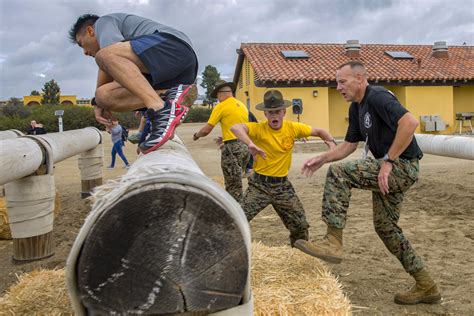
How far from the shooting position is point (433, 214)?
714 centimetres

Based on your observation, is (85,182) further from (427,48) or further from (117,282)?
(427,48)

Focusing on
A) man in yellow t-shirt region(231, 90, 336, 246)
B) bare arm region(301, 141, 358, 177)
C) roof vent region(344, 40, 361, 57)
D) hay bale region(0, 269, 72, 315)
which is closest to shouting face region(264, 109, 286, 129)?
man in yellow t-shirt region(231, 90, 336, 246)

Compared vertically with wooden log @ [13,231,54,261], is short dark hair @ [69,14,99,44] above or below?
above

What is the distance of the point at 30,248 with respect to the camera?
16.5 ft

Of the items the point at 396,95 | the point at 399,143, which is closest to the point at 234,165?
the point at 399,143

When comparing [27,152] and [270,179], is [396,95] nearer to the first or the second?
[270,179]

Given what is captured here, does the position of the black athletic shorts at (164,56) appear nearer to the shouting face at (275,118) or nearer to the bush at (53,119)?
the shouting face at (275,118)

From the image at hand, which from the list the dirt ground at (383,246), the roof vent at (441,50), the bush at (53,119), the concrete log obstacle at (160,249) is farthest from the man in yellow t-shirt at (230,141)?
the bush at (53,119)

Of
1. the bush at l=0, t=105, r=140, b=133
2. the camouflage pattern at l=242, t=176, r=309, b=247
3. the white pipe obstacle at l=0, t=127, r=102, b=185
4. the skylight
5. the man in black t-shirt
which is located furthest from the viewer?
the bush at l=0, t=105, r=140, b=133

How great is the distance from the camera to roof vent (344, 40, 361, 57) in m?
27.3

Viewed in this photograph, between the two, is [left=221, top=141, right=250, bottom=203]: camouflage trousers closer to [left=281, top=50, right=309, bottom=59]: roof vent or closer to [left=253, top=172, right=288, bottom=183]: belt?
[left=253, top=172, right=288, bottom=183]: belt

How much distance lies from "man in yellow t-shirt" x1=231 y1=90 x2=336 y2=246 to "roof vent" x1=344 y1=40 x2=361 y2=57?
77.3ft

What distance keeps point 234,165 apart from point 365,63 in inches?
845

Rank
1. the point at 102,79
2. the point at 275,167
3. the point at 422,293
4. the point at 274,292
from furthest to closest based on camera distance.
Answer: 1. the point at 275,167
2. the point at 422,293
3. the point at 102,79
4. the point at 274,292
